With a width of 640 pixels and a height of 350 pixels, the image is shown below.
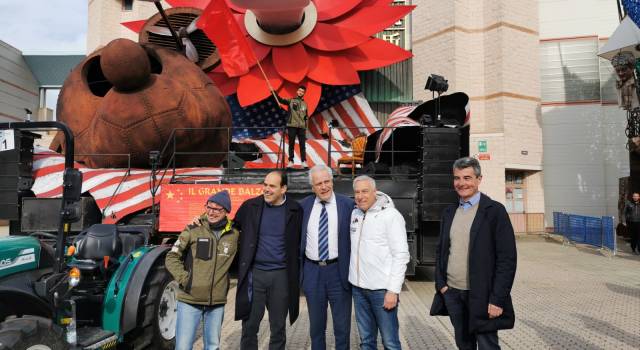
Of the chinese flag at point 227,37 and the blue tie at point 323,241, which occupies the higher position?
the chinese flag at point 227,37

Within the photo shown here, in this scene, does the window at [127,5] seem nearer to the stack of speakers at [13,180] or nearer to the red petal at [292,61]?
the red petal at [292,61]

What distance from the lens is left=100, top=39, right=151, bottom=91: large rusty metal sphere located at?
6.38 m

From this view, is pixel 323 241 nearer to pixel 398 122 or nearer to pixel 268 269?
pixel 268 269

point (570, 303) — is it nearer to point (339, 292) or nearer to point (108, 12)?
Answer: point (339, 292)

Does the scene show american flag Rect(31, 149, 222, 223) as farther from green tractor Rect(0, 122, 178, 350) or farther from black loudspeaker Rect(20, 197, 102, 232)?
green tractor Rect(0, 122, 178, 350)

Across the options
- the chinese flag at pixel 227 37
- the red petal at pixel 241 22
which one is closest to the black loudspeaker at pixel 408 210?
the chinese flag at pixel 227 37

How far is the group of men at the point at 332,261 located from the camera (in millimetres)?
2572

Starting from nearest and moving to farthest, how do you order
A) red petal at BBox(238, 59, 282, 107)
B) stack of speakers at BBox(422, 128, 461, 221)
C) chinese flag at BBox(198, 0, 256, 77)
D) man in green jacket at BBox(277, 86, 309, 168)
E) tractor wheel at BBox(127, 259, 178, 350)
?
tractor wheel at BBox(127, 259, 178, 350) → stack of speakers at BBox(422, 128, 461, 221) → man in green jacket at BBox(277, 86, 309, 168) → chinese flag at BBox(198, 0, 256, 77) → red petal at BBox(238, 59, 282, 107)

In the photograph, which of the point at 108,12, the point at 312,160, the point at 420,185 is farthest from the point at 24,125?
the point at 108,12

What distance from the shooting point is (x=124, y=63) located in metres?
6.45

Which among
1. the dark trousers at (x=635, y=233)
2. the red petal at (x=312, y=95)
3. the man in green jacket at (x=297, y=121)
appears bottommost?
the dark trousers at (x=635, y=233)

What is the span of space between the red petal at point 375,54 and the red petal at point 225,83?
3.67 m

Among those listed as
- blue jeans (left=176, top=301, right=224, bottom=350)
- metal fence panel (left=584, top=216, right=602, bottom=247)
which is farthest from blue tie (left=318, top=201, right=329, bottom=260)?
metal fence panel (left=584, top=216, right=602, bottom=247)

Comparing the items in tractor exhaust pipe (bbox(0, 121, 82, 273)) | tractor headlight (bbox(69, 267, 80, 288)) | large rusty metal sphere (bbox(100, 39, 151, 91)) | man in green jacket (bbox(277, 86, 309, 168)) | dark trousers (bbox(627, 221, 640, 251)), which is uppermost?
large rusty metal sphere (bbox(100, 39, 151, 91))
